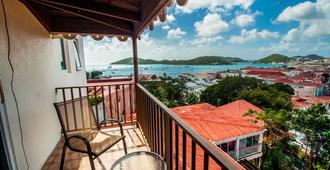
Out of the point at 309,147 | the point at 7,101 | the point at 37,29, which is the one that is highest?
the point at 37,29

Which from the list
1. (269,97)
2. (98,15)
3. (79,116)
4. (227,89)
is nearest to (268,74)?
(227,89)

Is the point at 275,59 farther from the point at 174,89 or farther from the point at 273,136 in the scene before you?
the point at 273,136

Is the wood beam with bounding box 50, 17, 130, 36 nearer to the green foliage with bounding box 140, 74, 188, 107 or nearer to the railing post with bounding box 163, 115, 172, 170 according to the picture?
the railing post with bounding box 163, 115, 172, 170

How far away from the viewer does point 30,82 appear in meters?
2.03

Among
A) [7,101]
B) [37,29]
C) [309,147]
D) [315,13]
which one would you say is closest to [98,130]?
[7,101]

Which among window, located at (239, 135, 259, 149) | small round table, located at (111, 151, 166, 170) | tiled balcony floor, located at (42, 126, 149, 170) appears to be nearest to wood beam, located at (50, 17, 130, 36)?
tiled balcony floor, located at (42, 126, 149, 170)

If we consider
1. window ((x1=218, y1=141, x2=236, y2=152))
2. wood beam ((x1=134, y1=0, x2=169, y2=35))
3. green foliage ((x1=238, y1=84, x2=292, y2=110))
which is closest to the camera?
wood beam ((x1=134, y1=0, x2=169, y2=35))

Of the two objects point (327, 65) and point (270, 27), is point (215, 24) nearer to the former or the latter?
point (270, 27)

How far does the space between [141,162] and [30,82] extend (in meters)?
1.66

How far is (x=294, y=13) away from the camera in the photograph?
28.9 metres

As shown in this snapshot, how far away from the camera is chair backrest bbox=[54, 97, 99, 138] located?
8.23 feet

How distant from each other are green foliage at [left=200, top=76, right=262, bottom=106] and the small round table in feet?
87.9

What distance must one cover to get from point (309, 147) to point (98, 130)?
1363cm

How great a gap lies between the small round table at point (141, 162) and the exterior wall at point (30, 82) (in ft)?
3.48
